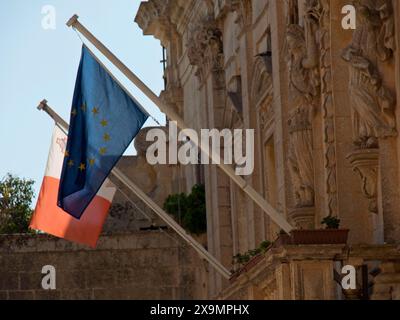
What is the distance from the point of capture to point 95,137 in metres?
36.5

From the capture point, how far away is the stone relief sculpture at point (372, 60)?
31.6 m

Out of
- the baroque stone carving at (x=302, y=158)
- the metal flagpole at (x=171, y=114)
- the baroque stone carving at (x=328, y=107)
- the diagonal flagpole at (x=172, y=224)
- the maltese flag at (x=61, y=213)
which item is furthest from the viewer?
the maltese flag at (x=61, y=213)

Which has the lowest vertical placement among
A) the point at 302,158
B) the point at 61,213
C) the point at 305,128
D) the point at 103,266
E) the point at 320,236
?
the point at 320,236

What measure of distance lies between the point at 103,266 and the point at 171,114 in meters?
23.9

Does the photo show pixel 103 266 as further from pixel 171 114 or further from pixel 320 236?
pixel 320 236

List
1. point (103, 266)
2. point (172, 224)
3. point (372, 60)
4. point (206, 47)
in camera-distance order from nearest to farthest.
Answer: point (372, 60) < point (172, 224) < point (206, 47) < point (103, 266)

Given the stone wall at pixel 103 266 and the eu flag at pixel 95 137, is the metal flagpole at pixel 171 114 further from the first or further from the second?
the stone wall at pixel 103 266

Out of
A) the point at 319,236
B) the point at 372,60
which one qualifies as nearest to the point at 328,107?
the point at 372,60

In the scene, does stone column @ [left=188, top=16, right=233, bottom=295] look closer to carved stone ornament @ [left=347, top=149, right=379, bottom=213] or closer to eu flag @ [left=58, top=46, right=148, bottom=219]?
eu flag @ [left=58, top=46, right=148, bottom=219]

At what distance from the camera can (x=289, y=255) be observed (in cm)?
2988

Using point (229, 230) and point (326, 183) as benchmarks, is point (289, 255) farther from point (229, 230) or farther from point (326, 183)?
point (229, 230)

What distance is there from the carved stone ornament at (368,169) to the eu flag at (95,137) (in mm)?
4446

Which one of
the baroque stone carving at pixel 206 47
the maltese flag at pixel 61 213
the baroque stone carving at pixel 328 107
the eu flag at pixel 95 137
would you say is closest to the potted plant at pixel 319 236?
the baroque stone carving at pixel 328 107

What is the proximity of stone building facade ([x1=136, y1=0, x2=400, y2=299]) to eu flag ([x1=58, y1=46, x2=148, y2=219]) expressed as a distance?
8.84 feet
